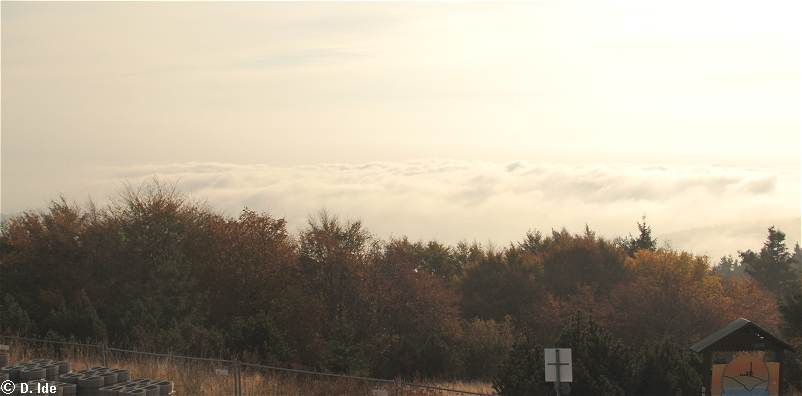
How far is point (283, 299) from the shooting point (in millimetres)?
52812

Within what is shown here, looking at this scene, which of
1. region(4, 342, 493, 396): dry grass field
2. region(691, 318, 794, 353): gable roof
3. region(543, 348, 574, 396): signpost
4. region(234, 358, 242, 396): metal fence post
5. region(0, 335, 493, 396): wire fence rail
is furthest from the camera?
region(691, 318, 794, 353): gable roof

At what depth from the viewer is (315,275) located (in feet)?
187

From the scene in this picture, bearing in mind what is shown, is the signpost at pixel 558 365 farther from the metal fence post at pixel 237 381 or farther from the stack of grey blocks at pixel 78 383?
the stack of grey blocks at pixel 78 383

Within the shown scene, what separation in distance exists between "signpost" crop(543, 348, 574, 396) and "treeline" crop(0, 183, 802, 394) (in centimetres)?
554

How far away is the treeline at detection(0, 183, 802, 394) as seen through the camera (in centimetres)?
4309

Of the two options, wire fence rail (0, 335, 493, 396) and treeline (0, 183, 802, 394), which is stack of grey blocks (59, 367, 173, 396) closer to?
wire fence rail (0, 335, 493, 396)

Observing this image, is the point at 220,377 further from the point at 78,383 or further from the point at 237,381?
the point at 78,383

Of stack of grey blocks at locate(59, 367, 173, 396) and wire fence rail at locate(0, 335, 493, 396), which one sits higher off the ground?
stack of grey blocks at locate(59, 367, 173, 396)

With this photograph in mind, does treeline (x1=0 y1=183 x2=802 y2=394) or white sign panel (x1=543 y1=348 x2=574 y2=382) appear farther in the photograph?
treeline (x1=0 y1=183 x2=802 y2=394)

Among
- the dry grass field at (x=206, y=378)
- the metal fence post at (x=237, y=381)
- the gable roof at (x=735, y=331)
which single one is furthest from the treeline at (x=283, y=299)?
the metal fence post at (x=237, y=381)

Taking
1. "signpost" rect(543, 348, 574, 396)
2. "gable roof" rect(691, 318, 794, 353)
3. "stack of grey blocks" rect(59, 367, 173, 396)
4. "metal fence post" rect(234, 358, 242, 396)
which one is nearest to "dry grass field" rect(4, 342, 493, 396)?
"metal fence post" rect(234, 358, 242, 396)

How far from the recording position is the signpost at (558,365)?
23594 millimetres

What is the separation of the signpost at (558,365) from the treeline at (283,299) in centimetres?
554

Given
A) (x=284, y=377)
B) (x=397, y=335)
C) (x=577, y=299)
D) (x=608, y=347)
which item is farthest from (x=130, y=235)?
(x=577, y=299)
